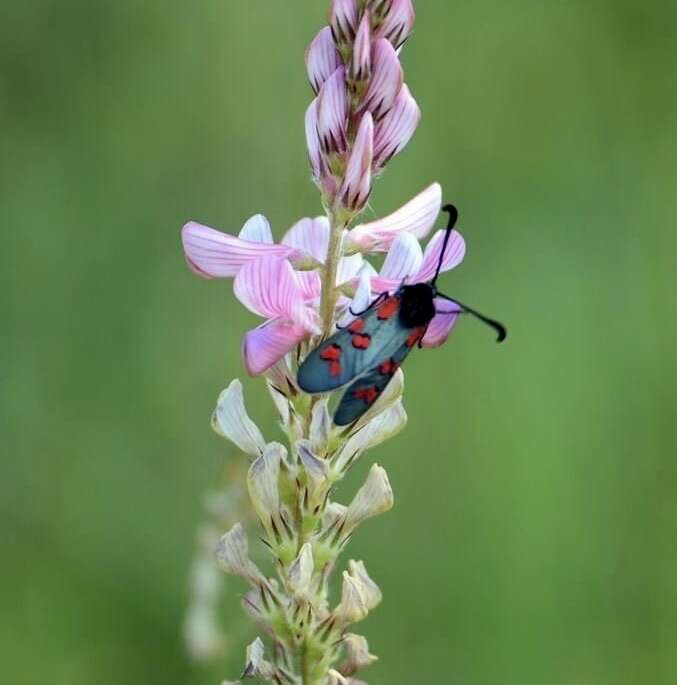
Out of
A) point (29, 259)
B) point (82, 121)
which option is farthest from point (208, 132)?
point (29, 259)

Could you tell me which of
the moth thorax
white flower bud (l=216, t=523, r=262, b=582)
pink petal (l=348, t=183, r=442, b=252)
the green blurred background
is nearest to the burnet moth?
the moth thorax

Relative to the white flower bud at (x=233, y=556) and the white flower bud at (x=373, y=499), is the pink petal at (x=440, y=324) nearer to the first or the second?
the white flower bud at (x=373, y=499)

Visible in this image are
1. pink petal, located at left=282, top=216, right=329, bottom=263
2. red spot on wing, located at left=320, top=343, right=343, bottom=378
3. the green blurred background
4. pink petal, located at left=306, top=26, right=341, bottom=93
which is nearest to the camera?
Result: red spot on wing, located at left=320, top=343, right=343, bottom=378

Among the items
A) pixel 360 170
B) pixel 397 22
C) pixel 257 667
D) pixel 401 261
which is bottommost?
pixel 257 667

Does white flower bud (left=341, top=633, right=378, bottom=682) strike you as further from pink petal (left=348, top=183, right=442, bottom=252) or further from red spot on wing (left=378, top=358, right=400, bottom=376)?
pink petal (left=348, top=183, right=442, bottom=252)

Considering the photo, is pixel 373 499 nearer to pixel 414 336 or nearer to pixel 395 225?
pixel 414 336

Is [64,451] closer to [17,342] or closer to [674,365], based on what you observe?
[17,342]

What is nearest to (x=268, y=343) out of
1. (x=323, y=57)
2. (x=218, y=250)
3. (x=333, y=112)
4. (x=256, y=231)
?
(x=218, y=250)
